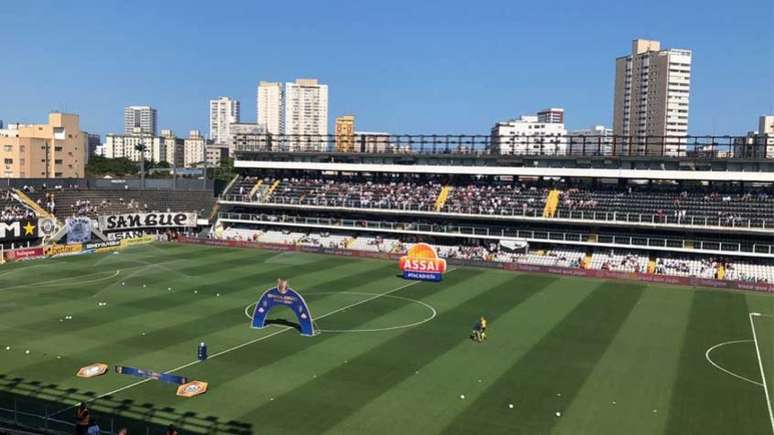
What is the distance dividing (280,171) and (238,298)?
129ft

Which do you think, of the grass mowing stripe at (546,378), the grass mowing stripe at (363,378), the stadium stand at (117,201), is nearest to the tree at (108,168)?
the stadium stand at (117,201)

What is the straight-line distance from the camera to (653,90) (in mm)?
185125

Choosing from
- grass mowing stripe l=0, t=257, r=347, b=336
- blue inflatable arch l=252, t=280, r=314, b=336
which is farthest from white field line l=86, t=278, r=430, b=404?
grass mowing stripe l=0, t=257, r=347, b=336

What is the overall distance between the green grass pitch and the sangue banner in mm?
16681

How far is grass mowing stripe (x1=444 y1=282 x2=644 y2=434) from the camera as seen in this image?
22.6m

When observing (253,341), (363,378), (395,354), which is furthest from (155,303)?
(363,378)

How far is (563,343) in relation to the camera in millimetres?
33000

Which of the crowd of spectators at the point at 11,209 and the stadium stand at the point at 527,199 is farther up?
the stadium stand at the point at 527,199

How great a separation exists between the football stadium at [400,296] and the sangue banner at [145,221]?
8.3 inches

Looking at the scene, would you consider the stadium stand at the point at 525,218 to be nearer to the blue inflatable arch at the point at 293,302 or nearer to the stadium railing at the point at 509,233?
the stadium railing at the point at 509,233

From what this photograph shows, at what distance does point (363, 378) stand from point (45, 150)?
93.7 metres

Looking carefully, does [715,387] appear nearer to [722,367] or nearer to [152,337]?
[722,367]

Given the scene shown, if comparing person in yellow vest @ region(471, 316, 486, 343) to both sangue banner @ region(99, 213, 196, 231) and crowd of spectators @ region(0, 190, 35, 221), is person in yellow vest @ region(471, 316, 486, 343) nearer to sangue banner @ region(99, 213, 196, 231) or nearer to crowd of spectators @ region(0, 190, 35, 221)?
crowd of spectators @ region(0, 190, 35, 221)

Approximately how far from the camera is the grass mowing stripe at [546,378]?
889 inches
